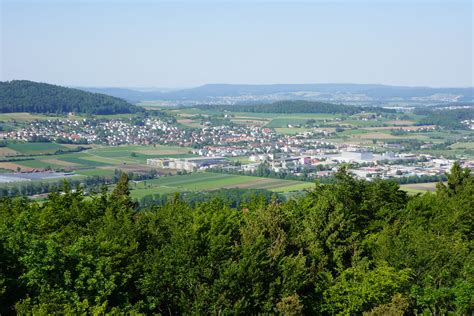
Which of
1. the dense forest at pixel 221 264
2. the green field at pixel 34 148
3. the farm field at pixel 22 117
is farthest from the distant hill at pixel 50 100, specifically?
the dense forest at pixel 221 264

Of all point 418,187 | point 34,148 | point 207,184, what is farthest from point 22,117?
point 418,187

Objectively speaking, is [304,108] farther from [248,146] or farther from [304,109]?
[248,146]

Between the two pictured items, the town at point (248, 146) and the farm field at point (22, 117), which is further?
the farm field at point (22, 117)

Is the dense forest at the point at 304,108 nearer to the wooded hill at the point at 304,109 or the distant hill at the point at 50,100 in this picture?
the wooded hill at the point at 304,109

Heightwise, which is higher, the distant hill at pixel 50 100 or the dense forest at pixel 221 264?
the distant hill at pixel 50 100

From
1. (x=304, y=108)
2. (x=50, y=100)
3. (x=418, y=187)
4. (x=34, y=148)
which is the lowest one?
(x=418, y=187)

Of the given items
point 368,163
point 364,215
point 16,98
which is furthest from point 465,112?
point 364,215
